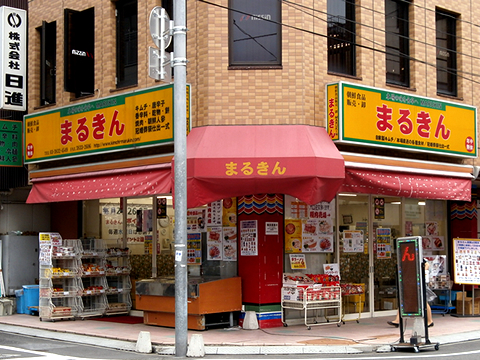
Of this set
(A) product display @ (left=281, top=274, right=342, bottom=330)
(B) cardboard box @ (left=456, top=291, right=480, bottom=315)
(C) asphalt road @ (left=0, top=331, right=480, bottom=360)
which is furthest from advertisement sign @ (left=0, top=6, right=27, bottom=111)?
(B) cardboard box @ (left=456, top=291, right=480, bottom=315)

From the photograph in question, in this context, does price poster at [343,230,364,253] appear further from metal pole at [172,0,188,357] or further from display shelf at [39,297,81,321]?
display shelf at [39,297,81,321]

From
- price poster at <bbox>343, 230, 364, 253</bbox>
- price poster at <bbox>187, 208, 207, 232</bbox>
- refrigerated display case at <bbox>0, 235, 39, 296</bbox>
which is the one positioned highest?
price poster at <bbox>187, 208, 207, 232</bbox>

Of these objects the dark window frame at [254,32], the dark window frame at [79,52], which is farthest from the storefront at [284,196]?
the dark window frame at [254,32]

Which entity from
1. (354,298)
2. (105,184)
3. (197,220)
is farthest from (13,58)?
(354,298)

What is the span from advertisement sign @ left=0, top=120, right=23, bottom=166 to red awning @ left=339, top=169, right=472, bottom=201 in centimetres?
996

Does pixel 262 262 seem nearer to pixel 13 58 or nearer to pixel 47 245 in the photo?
pixel 47 245

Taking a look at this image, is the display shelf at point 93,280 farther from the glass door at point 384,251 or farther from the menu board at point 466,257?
the menu board at point 466,257

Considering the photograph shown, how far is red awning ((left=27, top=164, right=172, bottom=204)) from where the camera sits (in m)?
14.7

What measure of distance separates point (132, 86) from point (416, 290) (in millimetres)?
8311

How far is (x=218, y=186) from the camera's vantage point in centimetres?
1350

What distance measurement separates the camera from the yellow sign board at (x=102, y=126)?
15.0 m

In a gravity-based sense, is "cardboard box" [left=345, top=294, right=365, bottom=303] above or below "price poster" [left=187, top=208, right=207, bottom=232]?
below

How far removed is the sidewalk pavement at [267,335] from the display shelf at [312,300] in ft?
0.94

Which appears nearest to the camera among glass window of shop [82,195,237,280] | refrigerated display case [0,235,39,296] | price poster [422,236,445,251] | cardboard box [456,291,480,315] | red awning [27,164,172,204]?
red awning [27,164,172,204]
